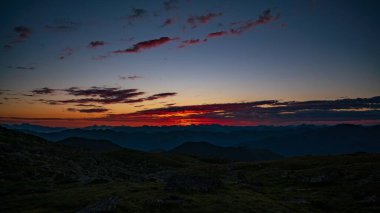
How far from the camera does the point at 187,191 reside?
1594 inches

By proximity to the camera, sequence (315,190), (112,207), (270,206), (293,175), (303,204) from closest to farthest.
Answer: (112,207), (270,206), (303,204), (315,190), (293,175)

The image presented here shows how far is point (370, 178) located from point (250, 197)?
24903mm

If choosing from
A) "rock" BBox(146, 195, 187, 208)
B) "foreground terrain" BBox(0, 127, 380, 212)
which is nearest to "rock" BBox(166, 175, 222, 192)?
"foreground terrain" BBox(0, 127, 380, 212)

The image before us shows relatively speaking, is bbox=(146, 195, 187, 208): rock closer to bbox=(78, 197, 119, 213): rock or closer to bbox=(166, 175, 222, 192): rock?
bbox=(78, 197, 119, 213): rock

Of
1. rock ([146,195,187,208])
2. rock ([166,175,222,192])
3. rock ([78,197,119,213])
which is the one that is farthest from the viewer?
rock ([166,175,222,192])

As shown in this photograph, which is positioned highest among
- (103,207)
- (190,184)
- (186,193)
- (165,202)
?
(103,207)

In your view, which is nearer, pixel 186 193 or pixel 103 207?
pixel 103 207

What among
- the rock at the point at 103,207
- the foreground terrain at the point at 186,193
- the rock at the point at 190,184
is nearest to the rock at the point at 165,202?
the foreground terrain at the point at 186,193

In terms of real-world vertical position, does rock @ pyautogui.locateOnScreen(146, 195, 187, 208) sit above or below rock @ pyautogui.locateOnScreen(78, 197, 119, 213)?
below

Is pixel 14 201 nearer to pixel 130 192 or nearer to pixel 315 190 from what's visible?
pixel 130 192

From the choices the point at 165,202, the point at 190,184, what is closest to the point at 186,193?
the point at 190,184

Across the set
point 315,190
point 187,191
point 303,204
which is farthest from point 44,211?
point 315,190

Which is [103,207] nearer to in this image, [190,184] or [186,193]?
[186,193]

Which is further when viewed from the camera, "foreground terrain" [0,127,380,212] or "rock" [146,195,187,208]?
"foreground terrain" [0,127,380,212]
